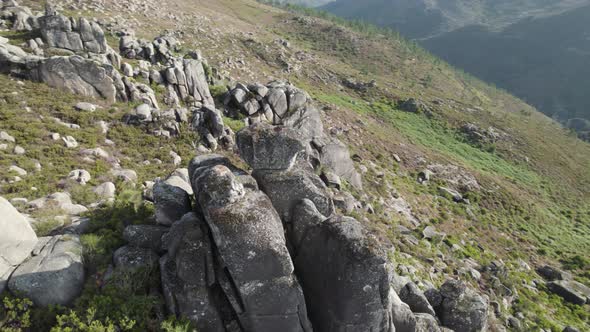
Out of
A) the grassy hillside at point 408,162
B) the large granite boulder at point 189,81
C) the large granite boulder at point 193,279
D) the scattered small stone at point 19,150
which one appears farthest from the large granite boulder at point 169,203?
the large granite boulder at point 189,81

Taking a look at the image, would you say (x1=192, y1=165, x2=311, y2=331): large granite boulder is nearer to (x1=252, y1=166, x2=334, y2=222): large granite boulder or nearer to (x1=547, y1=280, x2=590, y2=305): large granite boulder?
(x1=252, y1=166, x2=334, y2=222): large granite boulder

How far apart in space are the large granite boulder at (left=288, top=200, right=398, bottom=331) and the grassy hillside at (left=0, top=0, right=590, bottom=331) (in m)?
5.40

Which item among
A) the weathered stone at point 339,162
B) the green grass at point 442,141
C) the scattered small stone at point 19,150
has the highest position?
the scattered small stone at point 19,150

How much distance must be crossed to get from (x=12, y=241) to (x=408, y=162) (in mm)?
43247

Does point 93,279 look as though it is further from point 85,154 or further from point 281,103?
point 281,103

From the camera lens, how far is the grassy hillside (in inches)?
808

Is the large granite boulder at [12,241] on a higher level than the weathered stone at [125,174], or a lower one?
higher

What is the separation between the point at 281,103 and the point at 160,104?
12384mm

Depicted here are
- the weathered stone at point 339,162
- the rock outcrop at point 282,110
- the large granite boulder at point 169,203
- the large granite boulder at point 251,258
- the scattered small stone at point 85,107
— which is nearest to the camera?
the large granite boulder at point 251,258

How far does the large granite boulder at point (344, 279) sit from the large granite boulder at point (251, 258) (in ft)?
2.96

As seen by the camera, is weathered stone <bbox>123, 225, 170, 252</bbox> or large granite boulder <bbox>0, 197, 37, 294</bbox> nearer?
large granite boulder <bbox>0, 197, 37, 294</bbox>

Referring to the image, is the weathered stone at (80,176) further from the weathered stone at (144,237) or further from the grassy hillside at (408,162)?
the weathered stone at (144,237)

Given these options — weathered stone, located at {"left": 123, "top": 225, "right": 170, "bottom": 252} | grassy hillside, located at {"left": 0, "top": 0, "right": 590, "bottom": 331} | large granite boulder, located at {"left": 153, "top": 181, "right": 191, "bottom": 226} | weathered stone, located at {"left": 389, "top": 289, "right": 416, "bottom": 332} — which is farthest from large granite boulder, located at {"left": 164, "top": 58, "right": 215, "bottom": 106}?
weathered stone, located at {"left": 389, "top": 289, "right": 416, "bottom": 332}

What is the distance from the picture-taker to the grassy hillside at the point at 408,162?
20.5 metres
